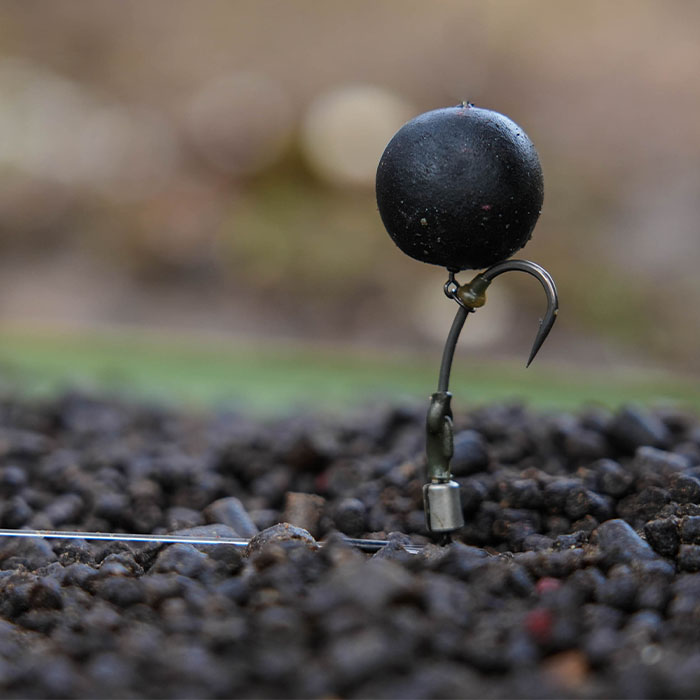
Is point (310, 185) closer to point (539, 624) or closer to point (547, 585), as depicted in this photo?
point (547, 585)

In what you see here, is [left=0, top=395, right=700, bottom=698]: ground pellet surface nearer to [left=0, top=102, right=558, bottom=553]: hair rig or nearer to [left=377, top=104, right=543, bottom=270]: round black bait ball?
[left=0, top=102, right=558, bottom=553]: hair rig

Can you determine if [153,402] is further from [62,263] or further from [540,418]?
[62,263]

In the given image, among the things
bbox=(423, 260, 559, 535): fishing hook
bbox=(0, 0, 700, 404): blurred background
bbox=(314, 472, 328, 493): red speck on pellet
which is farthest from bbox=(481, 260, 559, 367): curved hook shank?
bbox=(0, 0, 700, 404): blurred background

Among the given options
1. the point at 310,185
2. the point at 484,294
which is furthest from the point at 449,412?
the point at 310,185

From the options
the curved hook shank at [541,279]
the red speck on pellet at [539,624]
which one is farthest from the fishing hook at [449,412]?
the red speck on pellet at [539,624]

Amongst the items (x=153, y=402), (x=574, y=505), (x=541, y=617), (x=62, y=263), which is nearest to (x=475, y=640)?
(x=541, y=617)

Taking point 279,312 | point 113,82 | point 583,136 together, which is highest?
point 113,82

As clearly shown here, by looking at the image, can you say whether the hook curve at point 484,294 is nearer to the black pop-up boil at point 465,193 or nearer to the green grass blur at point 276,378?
the black pop-up boil at point 465,193
